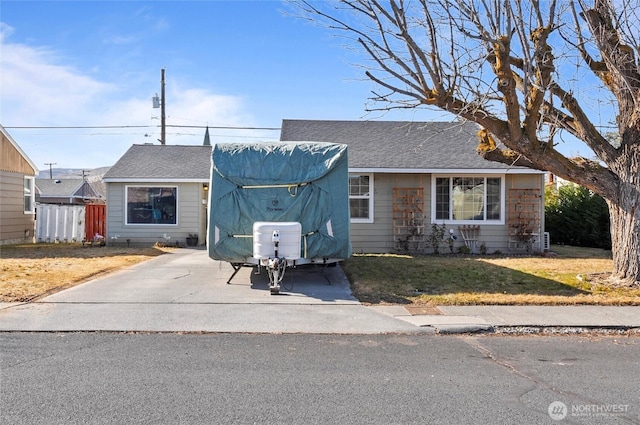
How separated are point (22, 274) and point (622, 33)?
43.0ft

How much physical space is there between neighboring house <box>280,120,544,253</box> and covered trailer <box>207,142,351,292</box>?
225 inches

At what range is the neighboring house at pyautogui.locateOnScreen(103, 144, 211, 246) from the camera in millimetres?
18297

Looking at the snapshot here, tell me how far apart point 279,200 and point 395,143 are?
8.47 meters

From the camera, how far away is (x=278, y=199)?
10070mm

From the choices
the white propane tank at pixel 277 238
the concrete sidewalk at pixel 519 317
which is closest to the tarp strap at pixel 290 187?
the white propane tank at pixel 277 238

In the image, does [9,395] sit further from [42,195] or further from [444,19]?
[42,195]

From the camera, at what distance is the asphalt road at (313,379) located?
4055mm

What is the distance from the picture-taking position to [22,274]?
11.0 metres

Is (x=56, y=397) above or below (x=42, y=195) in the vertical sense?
below

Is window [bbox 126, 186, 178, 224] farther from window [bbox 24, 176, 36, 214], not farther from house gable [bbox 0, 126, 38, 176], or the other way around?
window [bbox 24, 176, 36, 214]

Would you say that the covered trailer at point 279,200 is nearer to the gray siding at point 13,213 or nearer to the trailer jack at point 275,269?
the trailer jack at point 275,269

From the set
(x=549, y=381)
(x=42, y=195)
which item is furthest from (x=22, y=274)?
(x=42, y=195)

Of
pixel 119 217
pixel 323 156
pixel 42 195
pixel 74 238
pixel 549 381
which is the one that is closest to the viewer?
pixel 549 381

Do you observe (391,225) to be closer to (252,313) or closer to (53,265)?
(252,313)
